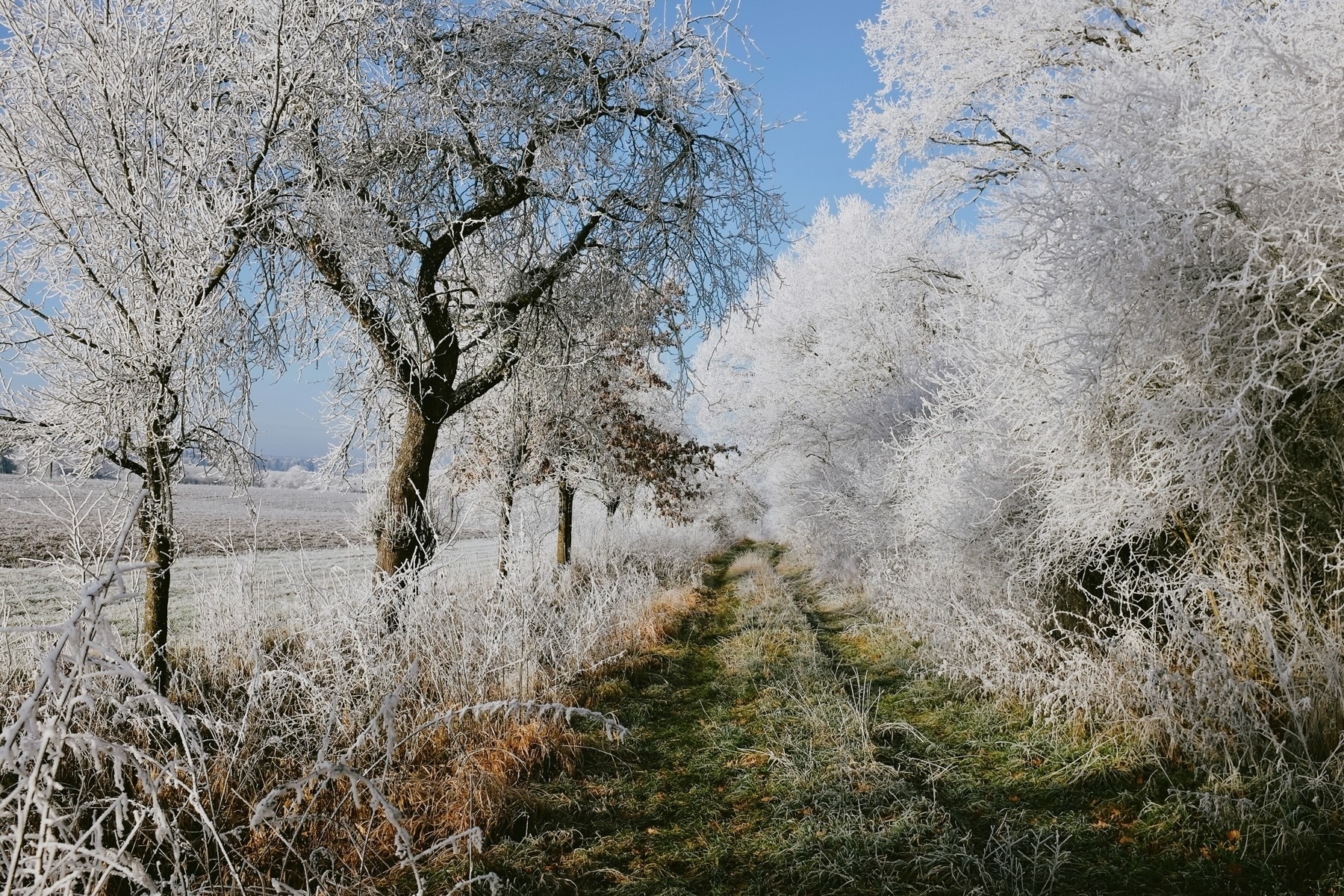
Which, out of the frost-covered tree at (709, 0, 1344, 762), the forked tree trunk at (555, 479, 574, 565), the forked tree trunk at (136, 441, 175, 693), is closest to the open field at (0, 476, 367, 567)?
the forked tree trunk at (136, 441, 175, 693)

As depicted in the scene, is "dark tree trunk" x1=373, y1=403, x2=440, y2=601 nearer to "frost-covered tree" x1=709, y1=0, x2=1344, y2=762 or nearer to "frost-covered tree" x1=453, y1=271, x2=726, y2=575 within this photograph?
"frost-covered tree" x1=453, y1=271, x2=726, y2=575

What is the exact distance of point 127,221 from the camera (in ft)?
11.2

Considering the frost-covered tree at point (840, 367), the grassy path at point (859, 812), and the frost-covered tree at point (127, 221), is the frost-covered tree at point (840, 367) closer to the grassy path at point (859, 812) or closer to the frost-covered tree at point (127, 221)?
the grassy path at point (859, 812)

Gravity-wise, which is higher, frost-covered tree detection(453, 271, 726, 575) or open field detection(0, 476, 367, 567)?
frost-covered tree detection(453, 271, 726, 575)

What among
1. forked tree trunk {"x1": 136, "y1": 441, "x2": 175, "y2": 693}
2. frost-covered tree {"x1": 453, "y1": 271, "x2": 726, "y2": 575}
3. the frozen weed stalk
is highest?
frost-covered tree {"x1": 453, "y1": 271, "x2": 726, "y2": 575}

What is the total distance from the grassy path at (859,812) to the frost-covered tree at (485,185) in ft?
7.57

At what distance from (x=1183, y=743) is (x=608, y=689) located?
4.37 meters

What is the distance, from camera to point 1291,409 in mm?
4352

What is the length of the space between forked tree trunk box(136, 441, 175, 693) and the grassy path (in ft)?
6.90

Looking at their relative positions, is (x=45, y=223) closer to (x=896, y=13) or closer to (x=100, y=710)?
(x=100, y=710)

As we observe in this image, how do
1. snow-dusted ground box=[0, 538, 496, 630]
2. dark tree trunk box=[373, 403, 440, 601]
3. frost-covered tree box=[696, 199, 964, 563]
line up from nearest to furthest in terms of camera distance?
snow-dusted ground box=[0, 538, 496, 630], dark tree trunk box=[373, 403, 440, 601], frost-covered tree box=[696, 199, 964, 563]

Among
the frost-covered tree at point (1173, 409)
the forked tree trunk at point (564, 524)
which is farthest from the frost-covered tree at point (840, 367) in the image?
the frost-covered tree at point (1173, 409)

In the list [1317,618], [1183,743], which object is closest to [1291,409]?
[1317,618]

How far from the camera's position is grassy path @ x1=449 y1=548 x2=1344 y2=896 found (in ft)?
11.1
